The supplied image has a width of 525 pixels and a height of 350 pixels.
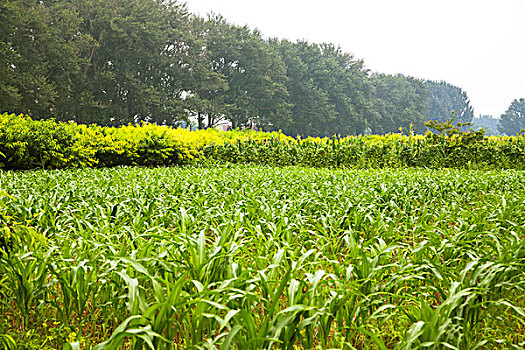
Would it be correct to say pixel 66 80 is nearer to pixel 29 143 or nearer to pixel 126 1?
pixel 126 1

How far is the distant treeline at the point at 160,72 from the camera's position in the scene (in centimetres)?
2362

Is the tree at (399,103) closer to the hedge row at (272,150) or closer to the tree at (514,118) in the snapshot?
the tree at (514,118)

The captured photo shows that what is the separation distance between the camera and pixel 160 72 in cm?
3191

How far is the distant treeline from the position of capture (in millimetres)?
23625

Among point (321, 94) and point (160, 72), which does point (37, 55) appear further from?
point (321, 94)

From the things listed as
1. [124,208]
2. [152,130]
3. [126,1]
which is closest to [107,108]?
[126,1]

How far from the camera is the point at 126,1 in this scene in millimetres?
30094

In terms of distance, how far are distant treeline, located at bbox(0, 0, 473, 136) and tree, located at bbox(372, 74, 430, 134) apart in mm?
3773

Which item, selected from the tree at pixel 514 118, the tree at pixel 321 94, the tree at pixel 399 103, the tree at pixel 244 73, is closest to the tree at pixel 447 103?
the tree at pixel 514 118

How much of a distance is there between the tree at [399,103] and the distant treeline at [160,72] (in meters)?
3.77

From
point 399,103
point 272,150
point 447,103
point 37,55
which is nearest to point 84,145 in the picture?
point 272,150

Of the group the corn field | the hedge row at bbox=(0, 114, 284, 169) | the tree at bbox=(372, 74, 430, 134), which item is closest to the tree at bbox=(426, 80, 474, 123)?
the tree at bbox=(372, 74, 430, 134)

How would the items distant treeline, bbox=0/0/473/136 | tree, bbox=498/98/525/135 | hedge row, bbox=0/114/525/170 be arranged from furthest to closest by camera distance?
tree, bbox=498/98/525/135, distant treeline, bbox=0/0/473/136, hedge row, bbox=0/114/525/170

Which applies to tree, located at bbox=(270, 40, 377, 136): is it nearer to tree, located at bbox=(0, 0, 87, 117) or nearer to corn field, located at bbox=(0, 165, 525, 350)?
tree, located at bbox=(0, 0, 87, 117)
